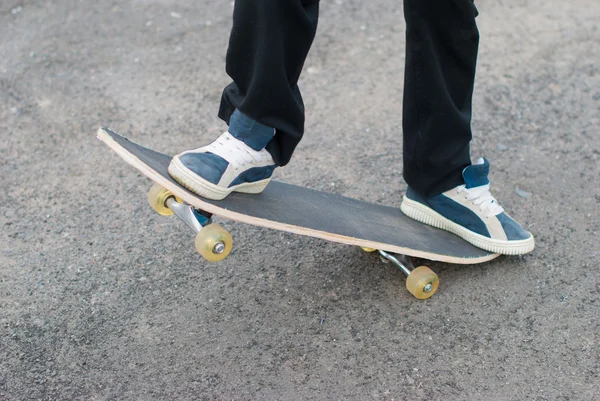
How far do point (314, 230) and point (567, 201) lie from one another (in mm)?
1255

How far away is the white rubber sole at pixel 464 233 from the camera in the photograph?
236cm

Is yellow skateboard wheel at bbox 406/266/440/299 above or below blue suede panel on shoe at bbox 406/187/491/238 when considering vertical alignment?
below

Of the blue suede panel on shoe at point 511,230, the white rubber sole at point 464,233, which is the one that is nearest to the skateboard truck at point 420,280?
the white rubber sole at point 464,233

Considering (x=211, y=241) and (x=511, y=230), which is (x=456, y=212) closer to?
(x=511, y=230)

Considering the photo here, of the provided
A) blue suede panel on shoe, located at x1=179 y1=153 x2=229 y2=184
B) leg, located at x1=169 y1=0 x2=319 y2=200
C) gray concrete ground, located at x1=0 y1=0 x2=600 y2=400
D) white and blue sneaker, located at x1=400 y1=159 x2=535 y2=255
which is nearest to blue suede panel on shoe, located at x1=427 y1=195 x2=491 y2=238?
white and blue sneaker, located at x1=400 y1=159 x2=535 y2=255

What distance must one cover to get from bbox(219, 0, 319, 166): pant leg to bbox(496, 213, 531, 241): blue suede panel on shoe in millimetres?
844

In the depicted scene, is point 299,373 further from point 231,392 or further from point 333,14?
point 333,14

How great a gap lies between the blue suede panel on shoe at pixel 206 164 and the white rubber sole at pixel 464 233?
0.76 m

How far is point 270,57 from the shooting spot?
71.8 inches

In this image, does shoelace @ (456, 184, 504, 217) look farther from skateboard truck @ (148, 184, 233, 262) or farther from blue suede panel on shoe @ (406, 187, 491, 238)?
skateboard truck @ (148, 184, 233, 262)

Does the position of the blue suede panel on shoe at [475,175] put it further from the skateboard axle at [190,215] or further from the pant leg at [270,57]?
the skateboard axle at [190,215]

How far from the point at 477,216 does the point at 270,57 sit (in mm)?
961

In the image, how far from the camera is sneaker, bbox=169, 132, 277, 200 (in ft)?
6.35

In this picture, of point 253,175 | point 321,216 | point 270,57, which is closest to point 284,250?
point 321,216
